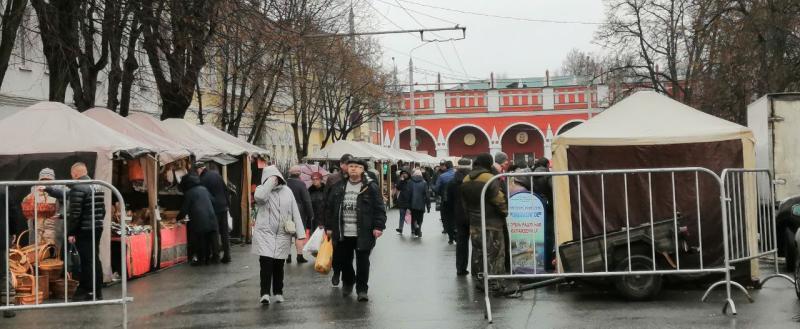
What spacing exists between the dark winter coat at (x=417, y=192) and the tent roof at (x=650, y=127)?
35.5ft

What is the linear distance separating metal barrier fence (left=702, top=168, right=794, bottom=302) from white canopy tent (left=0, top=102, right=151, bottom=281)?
8355 mm

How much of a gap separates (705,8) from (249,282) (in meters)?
18.8

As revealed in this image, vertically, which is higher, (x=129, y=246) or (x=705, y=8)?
(x=705, y=8)

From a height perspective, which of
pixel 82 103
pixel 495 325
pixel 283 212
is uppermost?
pixel 82 103

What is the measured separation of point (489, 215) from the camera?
11680 millimetres

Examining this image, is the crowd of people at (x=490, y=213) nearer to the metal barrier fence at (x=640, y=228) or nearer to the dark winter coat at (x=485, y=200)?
the dark winter coat at (x=485, y=200)

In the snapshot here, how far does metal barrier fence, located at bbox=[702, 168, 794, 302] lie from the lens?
1084cm

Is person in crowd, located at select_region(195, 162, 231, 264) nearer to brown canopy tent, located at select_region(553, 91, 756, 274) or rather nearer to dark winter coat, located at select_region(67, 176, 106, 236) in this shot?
dark winter coat, located at select_region(67, 176, 106, 236)

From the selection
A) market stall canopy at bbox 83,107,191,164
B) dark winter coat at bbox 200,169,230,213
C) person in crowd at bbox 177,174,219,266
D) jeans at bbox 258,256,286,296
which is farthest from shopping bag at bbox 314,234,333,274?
dark winter coat at bbox 200,169,230,213

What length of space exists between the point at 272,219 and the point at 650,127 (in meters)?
4.74

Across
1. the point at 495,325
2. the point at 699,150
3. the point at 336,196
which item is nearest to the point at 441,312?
the point at 495,325

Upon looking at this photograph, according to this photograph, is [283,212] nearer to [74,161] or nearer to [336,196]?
[336,196]

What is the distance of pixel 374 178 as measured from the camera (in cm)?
1225

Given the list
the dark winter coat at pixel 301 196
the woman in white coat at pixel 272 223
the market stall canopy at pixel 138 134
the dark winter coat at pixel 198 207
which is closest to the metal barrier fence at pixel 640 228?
the woman in white coat at pixel 272 223
